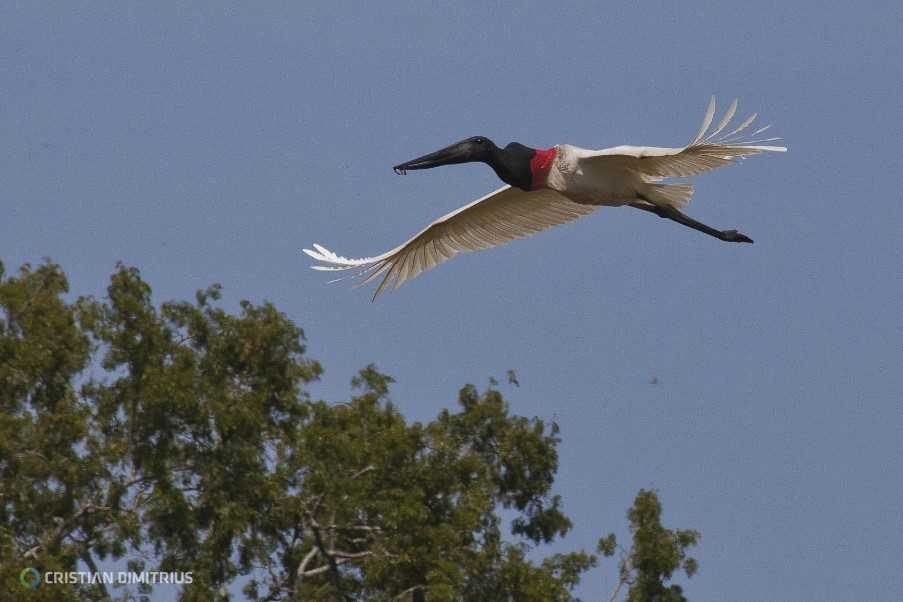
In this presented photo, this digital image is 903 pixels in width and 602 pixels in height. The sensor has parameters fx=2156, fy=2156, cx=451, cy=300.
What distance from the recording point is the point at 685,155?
1728 cm

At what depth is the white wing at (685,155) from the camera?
16.7 m

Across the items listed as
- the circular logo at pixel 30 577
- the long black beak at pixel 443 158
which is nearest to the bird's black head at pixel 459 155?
the long black beak at pixel 443 158

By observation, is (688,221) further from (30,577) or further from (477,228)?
(30,577)

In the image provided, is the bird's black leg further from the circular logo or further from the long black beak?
the circular logo

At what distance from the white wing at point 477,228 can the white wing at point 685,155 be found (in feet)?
5.48

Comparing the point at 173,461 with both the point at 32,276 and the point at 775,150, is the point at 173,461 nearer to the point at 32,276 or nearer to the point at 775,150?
the point at 32,276

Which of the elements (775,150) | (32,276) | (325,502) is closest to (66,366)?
(32,276)

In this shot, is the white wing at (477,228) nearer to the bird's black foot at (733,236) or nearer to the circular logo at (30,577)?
the bird's black foot at (733,236)

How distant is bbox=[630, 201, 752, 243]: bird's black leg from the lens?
18.2m

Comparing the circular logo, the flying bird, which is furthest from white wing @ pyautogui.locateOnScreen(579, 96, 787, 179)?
the circular logo

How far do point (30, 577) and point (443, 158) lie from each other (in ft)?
19.8

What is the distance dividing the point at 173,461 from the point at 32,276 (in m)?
2.81

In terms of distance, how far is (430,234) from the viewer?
63.9ft

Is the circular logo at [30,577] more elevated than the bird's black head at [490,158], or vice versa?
the bird's black head at [490,158]
